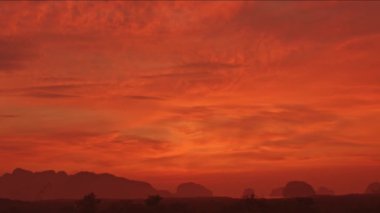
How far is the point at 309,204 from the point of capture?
89625 mm

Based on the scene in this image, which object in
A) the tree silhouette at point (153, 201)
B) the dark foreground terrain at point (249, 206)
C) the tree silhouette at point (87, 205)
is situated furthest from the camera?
the tree silhouette at point (153, 201)

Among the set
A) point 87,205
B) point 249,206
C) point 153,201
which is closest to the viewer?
point 249,206

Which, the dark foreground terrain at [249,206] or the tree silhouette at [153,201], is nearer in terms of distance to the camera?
the dark foreground terrain at [249,206]

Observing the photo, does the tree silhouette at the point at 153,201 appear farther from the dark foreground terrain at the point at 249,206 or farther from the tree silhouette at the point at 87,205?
the tree silhouette at the point at 87,205

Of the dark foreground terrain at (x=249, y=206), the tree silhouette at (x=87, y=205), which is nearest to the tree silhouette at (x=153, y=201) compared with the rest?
the dark foreground terrain at (x=249, y=206)

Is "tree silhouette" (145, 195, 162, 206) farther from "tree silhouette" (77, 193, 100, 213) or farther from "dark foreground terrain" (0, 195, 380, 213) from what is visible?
"tree silhouette" (77, 193, 100, 213)

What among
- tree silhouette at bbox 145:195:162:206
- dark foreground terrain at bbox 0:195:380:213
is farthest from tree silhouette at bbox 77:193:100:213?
tree silhouette at bbox 145:195:162:206

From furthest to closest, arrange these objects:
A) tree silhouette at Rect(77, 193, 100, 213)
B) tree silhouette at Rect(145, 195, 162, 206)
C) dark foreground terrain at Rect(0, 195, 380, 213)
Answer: tree silhouette at Rect(145, 195, 162, 206) → tree silhouette at Rect(77, 193, 100, 213) → dark foreground terrain at Rect(0, 195, 380, 213)

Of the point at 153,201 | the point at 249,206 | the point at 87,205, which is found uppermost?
the point at 153,201

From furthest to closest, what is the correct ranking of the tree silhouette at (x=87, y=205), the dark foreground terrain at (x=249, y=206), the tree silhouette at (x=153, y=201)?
the tree silhouette at (x=153, y=201)
the tree silhouette at (x=87, y=205)
the dark foreground terrain at (x=249, y=206)

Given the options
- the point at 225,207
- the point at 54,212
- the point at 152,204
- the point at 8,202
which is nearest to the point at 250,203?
the point at 225,207

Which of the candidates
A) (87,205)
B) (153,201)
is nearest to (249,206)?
(153,201)

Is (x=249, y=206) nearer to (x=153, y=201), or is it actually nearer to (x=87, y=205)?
(x=153, y=201)

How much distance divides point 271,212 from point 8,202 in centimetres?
5403
